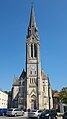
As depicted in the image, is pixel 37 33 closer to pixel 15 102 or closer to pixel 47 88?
pixel 47 88

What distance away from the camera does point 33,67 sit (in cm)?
8706

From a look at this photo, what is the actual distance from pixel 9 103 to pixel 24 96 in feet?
43.0

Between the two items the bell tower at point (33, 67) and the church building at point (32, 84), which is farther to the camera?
the bell tower at point (33, 67)

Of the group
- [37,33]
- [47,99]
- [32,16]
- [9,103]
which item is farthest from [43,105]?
[32,16]

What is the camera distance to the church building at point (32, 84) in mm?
83500

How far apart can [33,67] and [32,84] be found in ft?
21.4

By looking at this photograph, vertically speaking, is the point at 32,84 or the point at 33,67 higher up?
the point at 33,67

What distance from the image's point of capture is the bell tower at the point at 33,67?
83.6 meters

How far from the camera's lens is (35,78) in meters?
85.4

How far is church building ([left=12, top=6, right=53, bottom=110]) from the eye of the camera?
274 ft

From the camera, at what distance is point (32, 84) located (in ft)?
278

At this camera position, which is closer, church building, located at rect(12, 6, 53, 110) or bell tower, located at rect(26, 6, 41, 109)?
church building, located at rect(12, 6, 53, 110)

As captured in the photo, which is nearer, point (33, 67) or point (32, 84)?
point (32, 84)

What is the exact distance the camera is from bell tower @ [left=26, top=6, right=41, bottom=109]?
83625mm
